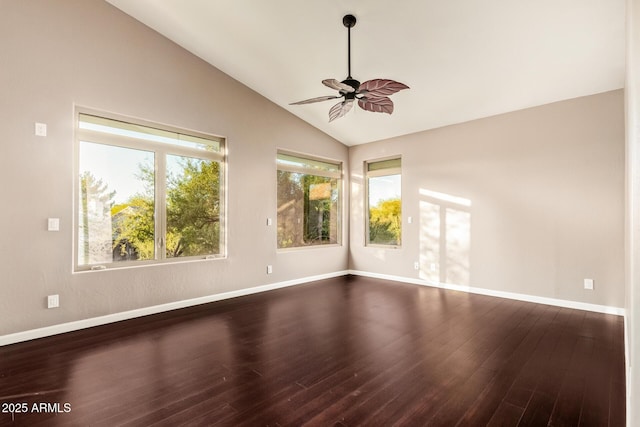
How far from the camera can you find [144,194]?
13.7 feet

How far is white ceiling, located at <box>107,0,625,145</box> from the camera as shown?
310 cm

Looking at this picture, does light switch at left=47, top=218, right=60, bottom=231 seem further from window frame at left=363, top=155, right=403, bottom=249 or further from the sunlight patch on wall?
the sunlight patch on wall

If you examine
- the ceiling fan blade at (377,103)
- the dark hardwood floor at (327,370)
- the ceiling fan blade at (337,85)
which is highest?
the ceiling fan blade at (337,85)

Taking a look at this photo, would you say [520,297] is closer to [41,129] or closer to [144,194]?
[144,194]

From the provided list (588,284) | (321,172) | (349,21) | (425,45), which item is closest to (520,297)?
(588,284)

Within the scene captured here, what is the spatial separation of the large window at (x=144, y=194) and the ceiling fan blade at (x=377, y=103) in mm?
2576

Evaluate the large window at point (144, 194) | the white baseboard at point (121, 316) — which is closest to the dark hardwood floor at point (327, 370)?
the white baseboard at point (121, 316)

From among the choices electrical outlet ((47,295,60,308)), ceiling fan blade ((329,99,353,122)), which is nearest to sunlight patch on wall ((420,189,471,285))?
ceiling fan blade ((329,99,353,122))

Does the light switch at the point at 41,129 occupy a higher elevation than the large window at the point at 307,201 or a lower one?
higher

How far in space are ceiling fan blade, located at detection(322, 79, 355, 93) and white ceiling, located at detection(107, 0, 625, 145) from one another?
0.87 meters

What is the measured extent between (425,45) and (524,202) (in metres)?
2.78

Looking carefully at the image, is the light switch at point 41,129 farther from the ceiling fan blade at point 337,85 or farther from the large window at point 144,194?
the ceiling fan blade at point 337,85

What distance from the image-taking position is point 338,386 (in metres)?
2.32

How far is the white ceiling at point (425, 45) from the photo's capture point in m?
3.10
